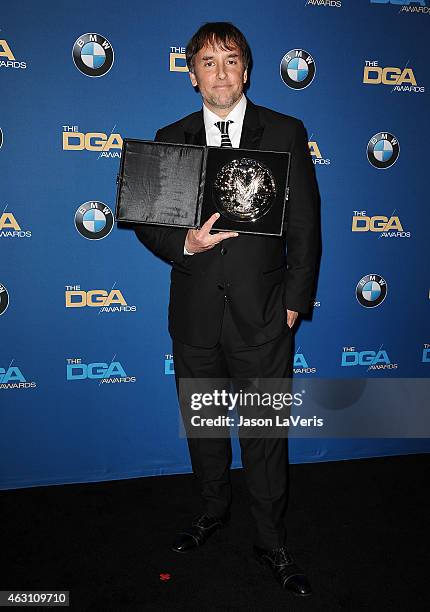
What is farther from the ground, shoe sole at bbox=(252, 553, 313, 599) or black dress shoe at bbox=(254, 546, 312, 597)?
black dress shoe at bbox=(254, 546, 312, 597)

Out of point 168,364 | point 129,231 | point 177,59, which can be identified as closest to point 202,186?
point 129,231

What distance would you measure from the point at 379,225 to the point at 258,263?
3.97 ft

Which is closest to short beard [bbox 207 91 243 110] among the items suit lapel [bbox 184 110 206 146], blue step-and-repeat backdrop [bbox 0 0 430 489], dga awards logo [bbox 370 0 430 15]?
suit lapel [bbox 184 110 206 146]

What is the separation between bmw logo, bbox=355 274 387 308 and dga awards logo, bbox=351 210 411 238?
0.24 meters

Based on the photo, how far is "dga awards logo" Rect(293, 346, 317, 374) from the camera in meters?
3.15

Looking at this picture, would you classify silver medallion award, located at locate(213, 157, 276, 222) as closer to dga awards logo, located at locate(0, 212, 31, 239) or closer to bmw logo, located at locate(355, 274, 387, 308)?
dga awards logo, located at locate(0, 212, 31, 239)

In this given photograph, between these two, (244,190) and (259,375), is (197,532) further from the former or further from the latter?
(244,190)

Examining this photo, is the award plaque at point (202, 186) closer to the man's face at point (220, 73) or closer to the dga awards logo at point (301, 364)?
the man's face at point (220, 73)

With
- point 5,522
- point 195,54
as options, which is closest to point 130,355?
point 5,522

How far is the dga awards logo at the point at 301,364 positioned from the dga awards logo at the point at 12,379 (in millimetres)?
1430

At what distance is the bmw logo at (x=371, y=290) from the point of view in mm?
3123

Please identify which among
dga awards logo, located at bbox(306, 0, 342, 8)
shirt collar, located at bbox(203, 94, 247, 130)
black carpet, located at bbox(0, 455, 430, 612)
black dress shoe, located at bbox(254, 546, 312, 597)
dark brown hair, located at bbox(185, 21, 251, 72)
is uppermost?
dga awards logo, located at bbox(306, 0, 342, 8)

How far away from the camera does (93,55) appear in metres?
2.64

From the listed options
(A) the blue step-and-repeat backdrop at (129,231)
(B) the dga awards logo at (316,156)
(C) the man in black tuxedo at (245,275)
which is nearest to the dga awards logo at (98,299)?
(A) the blue step-and-repeat backdrop at (129,231)
